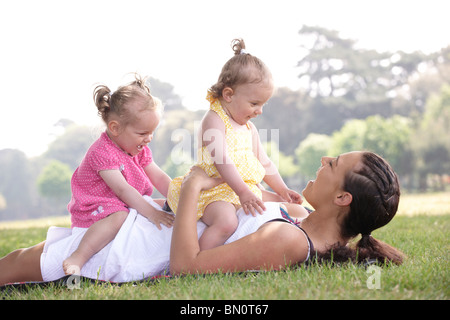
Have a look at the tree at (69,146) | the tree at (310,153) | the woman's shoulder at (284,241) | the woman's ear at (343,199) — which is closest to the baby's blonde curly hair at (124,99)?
the woman's shoulder at (284,241)

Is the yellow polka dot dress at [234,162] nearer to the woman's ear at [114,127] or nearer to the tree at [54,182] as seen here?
the woman's ear at [114,127]

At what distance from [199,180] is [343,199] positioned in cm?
70

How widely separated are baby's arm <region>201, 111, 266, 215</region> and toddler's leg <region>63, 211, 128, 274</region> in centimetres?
59

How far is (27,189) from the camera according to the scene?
31.7 m

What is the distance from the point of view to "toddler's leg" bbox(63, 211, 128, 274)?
235 centimetres

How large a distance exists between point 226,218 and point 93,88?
1.30 metres

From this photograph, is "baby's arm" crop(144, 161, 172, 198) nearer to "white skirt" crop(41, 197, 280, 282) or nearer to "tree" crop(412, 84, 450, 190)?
"white skirt" crop(41, 197, 280, 282)

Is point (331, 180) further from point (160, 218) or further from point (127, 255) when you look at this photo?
point (127, 255)

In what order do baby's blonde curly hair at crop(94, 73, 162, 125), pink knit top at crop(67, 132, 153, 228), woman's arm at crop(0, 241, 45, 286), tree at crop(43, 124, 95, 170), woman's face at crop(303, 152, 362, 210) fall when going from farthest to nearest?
tree at crop(43, 124, 95, 170), baby's blonde curly hair at crop(94, 73, 162, 125), pink knit top at crop(67, 132, 153, 228), woman's arm at crop(0, 241, 45, 286), woman's face at crop(303, 152, 362, 210)

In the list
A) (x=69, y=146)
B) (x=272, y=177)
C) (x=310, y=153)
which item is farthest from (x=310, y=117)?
(x=272, y=177)

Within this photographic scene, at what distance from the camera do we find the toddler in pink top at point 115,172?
2510 millimetres

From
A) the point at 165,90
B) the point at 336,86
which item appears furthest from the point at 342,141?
the point at 165,90

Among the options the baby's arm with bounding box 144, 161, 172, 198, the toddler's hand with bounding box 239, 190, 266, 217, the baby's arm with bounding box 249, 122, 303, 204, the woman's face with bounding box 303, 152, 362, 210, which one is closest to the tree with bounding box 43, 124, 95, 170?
the baby's arm with bounding box 144, 161, 172, 198
